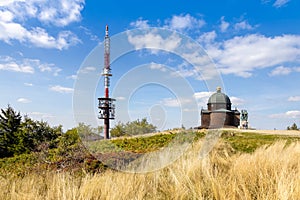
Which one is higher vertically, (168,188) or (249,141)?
(249,141)

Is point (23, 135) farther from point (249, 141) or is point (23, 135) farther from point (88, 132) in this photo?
point (249, 141)

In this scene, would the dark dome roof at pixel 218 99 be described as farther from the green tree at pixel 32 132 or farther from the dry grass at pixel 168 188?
the dry grass at pixel 168 188

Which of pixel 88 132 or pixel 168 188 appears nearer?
pixel 168 188

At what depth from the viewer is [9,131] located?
102 feet

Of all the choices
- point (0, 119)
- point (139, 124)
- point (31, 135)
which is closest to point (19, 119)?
point (0, 119)

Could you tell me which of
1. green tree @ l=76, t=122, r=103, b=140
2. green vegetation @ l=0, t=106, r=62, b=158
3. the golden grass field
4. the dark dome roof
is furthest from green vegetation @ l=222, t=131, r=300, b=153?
the dark dome roof

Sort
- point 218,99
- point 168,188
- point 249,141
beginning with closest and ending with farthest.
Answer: point 168,188
point 249,141
point 218,99

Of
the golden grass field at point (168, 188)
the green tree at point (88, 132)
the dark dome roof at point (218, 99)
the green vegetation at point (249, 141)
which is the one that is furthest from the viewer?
the dark dome roof at point (218, 99)

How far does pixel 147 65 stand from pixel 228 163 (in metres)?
4.02

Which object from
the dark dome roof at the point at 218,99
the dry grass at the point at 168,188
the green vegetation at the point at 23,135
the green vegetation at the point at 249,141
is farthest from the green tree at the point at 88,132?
the dark dome roof at the point at 218,99

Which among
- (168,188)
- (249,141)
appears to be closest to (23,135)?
(249,141)

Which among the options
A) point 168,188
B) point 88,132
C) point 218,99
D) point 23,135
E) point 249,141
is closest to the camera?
point 168,188

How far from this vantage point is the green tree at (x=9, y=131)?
2720cm

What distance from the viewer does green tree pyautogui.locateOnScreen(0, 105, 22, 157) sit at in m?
27.2
